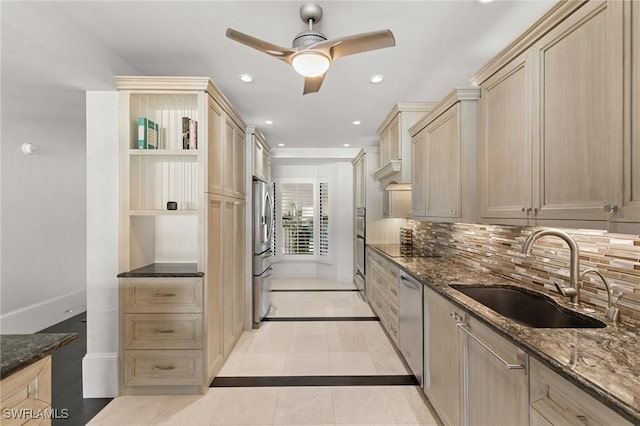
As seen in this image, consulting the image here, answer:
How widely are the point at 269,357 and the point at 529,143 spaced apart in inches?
111

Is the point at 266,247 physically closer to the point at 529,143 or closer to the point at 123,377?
the point at 123,377

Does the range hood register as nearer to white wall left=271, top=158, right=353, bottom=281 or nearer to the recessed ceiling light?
the recessed ceiling light

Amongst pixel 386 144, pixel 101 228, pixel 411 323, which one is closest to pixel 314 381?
pixel 411 323

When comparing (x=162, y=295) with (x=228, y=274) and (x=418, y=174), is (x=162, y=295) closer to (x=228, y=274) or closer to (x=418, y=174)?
(x=228, y=274)

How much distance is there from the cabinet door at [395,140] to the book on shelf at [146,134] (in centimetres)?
249

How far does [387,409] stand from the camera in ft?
7.11

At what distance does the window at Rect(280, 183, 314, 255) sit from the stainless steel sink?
4698mm

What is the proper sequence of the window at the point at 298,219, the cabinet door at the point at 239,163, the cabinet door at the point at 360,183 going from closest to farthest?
the cabinet door at the point at 239,163 < the cabinet door at the point at 360,183 < the window at the point at 298,219

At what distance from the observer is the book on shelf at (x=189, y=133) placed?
2.37 m

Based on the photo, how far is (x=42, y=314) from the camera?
3770 mm

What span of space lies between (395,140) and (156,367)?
3.28 metres

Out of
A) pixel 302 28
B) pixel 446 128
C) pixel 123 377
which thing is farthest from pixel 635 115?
pixel 123 377

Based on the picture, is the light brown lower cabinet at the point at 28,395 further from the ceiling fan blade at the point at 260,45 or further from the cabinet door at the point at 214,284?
the ceiling fan blade at the point at 260,45

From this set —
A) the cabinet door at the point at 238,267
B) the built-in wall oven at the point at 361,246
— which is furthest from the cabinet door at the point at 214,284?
the built-in wall oven at the point at 361,246
